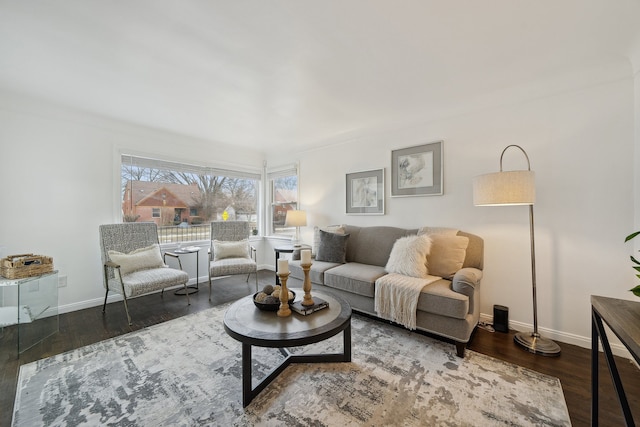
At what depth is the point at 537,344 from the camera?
→ 7.11 feet

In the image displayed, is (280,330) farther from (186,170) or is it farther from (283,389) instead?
(186,170)

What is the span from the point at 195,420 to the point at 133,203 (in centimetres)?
327

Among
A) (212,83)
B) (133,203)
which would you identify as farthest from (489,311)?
(133,203)

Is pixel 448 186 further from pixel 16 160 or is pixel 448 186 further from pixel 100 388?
pixel 16 160

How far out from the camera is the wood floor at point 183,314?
1.56 m

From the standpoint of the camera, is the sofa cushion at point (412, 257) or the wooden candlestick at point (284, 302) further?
the sofa cushion at point (412, 257)

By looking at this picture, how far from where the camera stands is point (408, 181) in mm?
3260

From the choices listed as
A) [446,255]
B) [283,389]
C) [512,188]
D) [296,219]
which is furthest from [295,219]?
[512,188]

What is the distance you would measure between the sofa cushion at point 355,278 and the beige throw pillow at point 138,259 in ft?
7.23

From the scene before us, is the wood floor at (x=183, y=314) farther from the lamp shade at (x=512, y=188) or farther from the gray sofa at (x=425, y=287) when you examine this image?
the lamp shade at (x=512, y=188)

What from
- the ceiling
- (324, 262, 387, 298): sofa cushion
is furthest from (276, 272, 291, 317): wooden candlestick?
the ceiling

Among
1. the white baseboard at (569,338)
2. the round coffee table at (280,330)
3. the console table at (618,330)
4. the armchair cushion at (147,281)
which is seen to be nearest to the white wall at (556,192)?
the white baseboard at (569,338)

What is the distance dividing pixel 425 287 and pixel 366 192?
1.73 m

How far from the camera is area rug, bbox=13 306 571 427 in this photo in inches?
57.2
